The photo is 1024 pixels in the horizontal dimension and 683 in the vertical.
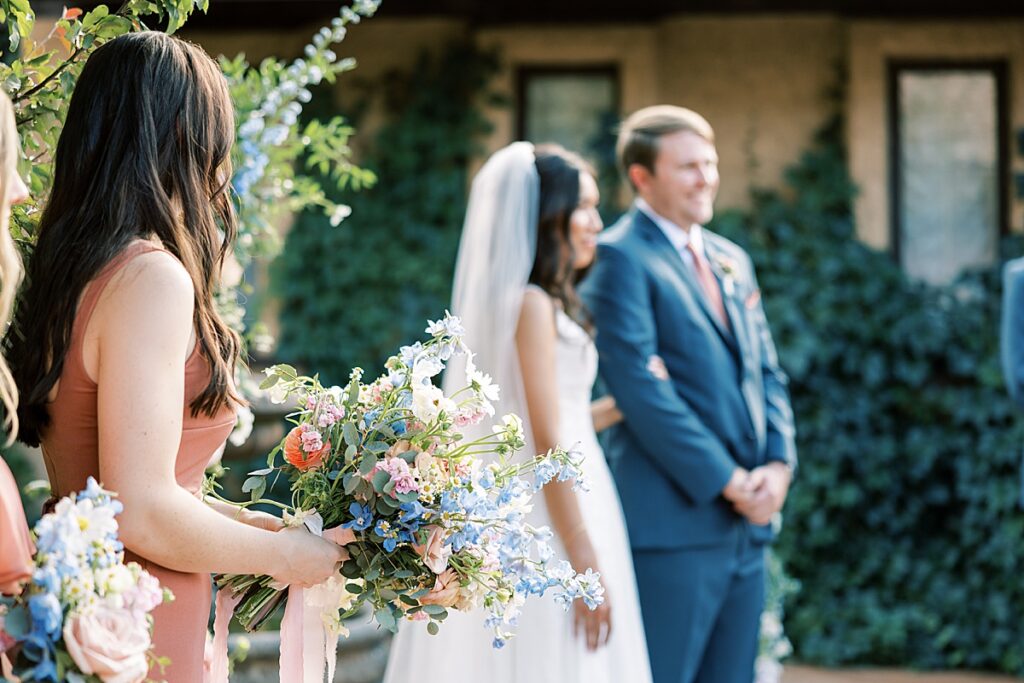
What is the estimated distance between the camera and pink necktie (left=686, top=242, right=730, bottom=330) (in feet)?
14.4

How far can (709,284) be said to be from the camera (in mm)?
4430

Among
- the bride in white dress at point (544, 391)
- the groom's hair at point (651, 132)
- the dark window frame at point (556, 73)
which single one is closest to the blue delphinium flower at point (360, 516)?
the bride in white dress at point (544, 391)

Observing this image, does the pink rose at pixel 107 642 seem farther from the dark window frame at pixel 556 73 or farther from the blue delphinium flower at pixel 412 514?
the dark window frame at pixel 556 73

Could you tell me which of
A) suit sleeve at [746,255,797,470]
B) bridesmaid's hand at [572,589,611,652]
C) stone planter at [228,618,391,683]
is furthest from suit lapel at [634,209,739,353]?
stone planter at [228,618,391,683]

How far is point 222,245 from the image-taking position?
2.25m

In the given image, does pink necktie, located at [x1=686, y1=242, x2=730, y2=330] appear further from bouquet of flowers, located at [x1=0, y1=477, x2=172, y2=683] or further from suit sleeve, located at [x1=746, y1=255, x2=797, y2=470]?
bouquet of flowers, located at [x1=0, y1=477, x2=172, y2=683]

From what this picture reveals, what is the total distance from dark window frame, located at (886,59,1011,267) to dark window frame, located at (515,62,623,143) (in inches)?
64.4

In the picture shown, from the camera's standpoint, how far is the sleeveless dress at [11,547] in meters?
1.73

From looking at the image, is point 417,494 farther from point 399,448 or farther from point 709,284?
point 709,284

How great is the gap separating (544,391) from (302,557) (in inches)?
59.1

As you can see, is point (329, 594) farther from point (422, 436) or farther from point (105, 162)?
point (105, 162)

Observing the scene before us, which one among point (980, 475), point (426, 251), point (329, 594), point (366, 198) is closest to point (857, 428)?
point (980, 475)

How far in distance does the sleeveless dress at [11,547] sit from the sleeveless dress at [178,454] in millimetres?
269

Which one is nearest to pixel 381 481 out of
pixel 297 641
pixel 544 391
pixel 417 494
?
pixel 417 494
